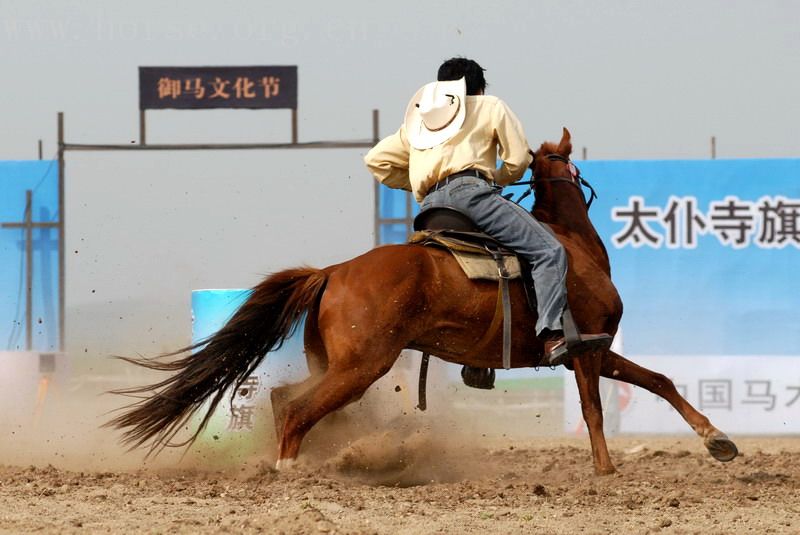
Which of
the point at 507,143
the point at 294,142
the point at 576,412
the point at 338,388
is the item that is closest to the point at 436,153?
the point at 507,143

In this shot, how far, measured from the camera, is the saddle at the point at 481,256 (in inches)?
244

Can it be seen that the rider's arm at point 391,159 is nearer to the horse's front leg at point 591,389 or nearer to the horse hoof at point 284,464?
the horse's front leg at point 591,389

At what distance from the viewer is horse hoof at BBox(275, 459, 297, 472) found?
5977 millimetres

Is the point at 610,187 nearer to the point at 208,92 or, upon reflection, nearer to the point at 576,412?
the point at 576,412

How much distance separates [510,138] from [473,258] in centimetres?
68

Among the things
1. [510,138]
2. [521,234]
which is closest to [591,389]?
[521,234]

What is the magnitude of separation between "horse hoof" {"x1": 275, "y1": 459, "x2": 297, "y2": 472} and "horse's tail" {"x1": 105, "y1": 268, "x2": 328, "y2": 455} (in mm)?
483

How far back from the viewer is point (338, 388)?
5988mm

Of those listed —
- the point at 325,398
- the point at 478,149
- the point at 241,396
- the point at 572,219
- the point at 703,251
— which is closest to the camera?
the point at 325,398

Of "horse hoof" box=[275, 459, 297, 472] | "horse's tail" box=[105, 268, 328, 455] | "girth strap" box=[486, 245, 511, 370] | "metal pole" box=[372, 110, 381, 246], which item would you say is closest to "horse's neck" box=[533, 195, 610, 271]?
"girth strap" box=[486, 245, 511, 370]

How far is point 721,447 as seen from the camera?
6.54 meters

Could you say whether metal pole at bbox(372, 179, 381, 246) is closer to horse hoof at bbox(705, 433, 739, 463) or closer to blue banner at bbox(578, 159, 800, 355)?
blue banner at bbox(578, 159, 800, 355)

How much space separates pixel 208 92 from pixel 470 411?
447 cm

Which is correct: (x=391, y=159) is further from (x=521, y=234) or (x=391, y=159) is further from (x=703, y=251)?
(x=703, y=251)
